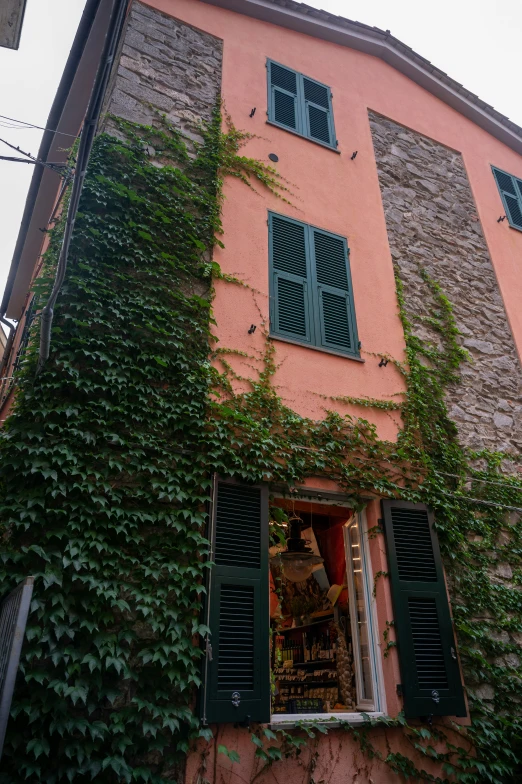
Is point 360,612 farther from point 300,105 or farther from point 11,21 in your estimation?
point 300,105

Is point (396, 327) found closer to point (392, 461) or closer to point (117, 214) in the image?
point (392, 461)

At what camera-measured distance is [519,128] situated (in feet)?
32.6

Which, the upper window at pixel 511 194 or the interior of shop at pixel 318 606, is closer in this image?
the interior of shop at pixel 318 606

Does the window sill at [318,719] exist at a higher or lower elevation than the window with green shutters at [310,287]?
lower

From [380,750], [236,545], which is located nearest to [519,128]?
[236,545]

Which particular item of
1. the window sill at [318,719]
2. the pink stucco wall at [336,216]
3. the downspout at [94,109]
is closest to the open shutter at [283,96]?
the pink stucco wall at [336,216]

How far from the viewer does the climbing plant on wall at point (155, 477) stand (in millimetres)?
3682

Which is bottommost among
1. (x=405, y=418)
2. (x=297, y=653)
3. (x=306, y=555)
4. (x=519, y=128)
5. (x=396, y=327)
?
(x=297, y=653)

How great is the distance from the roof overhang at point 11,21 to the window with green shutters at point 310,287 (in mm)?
A: 2986

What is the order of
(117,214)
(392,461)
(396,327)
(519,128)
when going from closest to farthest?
1. (117,214)
2. (392,461)
3. (396,327)
4. (519,128)

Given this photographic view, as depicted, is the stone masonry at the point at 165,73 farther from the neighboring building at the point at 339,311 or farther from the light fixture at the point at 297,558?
the light fixture at the point at 297,558

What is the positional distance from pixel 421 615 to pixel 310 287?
11.4ft

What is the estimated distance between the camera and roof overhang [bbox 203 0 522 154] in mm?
8062

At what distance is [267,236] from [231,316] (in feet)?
4.14
